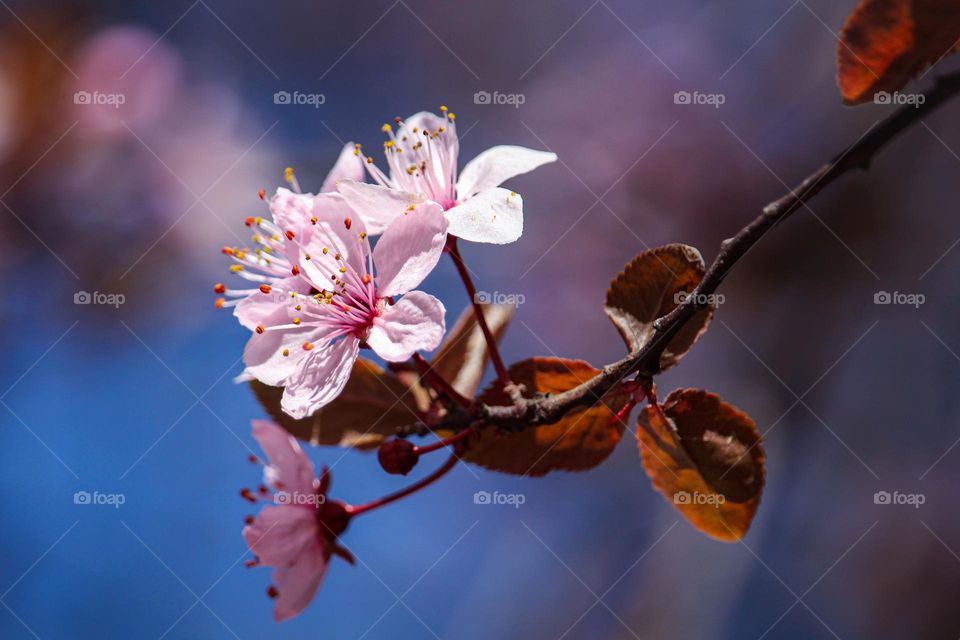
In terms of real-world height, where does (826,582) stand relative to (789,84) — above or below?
below

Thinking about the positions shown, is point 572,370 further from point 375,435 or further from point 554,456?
point 375,435

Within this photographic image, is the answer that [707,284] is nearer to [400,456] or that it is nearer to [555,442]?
[555,442]

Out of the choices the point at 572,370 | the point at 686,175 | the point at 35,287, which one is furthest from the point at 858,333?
the point at 35,287

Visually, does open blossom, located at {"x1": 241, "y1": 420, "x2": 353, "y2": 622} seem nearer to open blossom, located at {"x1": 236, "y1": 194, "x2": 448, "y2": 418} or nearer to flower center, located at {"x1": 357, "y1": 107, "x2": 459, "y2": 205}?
open blossom, located at {"x1": 236, "y1": 194, "x2": 448, "y2": 418}

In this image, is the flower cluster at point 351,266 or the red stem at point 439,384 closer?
the flower cluster at point 351,266

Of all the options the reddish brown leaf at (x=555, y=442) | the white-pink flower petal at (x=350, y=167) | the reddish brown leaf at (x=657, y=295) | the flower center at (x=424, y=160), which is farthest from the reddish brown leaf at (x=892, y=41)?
the white-pink flower petal at (x=350, y=167)

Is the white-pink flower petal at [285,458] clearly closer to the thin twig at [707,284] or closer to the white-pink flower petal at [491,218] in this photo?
the thin twig at [707,284]

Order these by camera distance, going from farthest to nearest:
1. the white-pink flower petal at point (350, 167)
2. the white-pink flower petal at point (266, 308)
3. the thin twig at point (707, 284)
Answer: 1. the white-pink flower petal at point (350, 167)
2. the white-pink flower petal at point (266, 308)
3. the thin twig at point (707, 284)
